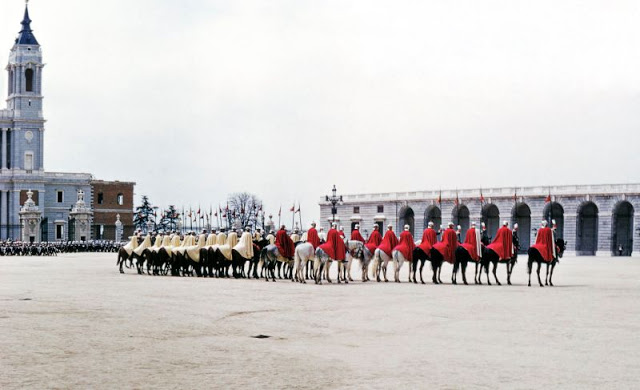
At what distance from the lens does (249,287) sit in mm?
23750

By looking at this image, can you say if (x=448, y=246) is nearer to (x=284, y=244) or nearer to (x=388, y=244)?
(x=388, y=244)

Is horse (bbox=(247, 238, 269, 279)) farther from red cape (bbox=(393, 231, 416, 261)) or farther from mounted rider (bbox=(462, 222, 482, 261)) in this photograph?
mounted rider (bbox=(462, 222, 482, 261))

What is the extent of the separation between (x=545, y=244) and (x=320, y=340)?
45.2ft

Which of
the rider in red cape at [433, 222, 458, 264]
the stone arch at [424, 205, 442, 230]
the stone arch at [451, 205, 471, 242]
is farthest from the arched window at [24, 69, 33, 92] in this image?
the rider in red cape at [433, 222, 458, 264]

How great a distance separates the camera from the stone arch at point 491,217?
83.5 metres

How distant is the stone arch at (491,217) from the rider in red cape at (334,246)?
58.9m

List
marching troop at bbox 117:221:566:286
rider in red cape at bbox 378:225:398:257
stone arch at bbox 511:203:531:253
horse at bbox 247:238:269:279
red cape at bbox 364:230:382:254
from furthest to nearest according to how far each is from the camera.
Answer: stone arch at bbox 511:203:531:253, horse at bbox 247:238:269:279, red cape at bbox 364:230:382:254, rider in red cape at bbox 378:225:398:257, marching troop at bbox 117:221:566:286

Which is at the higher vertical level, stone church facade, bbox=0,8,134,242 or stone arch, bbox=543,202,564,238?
stone church facade, bbox=0,8,134,242

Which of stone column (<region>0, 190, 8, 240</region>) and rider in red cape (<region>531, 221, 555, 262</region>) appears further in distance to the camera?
stone column (<region>0, 190, 8, 240</region>)

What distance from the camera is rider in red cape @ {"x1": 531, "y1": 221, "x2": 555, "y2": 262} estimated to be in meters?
24.5

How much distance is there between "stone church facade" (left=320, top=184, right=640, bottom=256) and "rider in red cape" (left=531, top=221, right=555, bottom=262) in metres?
46.0

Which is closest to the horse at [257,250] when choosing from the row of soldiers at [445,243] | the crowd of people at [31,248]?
the row of soldiers at [445,243]

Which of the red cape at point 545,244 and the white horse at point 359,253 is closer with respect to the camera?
the red cape at point 545,244

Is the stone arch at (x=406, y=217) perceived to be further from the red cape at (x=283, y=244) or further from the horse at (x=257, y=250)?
the red cape at (x=283, y=244)
